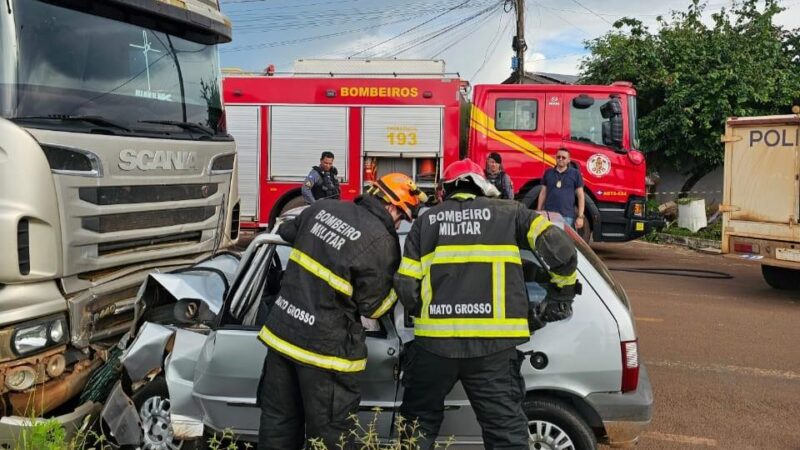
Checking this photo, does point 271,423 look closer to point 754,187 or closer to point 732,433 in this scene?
point 732,433

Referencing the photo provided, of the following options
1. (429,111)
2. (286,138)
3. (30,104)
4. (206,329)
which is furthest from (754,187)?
(30,104)

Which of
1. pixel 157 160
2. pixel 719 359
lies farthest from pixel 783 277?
pixel 157 160

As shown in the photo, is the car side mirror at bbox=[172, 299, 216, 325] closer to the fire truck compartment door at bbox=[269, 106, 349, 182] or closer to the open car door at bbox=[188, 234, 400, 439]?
the open car door at bbox=[188, 234, 400, 439]

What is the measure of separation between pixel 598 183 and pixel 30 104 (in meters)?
7.92

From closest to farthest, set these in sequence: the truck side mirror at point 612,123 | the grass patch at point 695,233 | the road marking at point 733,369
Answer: the road marking at point 733,369 < the truck side mirror at point 612,123 < the grass patch at point 695,233

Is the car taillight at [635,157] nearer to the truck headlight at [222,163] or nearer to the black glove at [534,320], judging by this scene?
the truck headlight at [222,163]

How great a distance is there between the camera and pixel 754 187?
8531mm

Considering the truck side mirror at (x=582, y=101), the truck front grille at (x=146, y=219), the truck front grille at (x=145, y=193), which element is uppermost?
the truck side mirror at (x=582, y=101)

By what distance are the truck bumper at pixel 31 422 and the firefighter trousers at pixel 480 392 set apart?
1745mm

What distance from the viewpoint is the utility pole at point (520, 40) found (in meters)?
19.5

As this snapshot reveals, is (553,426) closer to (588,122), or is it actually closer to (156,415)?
(156,415)

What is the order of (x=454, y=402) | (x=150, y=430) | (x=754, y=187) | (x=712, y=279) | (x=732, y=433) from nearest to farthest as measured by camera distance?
(x=454, y=402) → (x=150, y=430) → (x=732, y=433) → (x=754, y=187) → (x=712, y=279)

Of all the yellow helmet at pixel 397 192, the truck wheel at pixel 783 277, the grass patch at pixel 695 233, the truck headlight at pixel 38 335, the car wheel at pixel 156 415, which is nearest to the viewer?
the yellow helmet at pixel 397 192

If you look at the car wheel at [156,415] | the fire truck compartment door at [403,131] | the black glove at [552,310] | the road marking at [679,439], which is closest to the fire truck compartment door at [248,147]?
the fire truck compartment door at [403,131]
